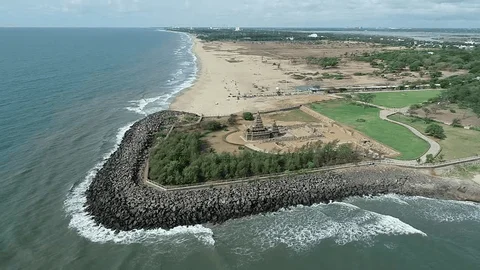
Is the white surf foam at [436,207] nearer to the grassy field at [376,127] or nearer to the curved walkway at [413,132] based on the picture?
the curved walkway at [413,132]

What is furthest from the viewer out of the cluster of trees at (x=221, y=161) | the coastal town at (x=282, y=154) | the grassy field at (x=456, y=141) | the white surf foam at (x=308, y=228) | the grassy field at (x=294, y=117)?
the grassy field at (x=294, y=117)

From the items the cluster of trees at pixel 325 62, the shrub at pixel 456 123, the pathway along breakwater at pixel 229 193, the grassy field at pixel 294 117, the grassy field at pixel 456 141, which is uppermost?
the cluster of trees at pixel 325 62

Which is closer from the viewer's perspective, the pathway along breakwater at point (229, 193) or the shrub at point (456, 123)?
the pathway along breakwater at point (229, 193)

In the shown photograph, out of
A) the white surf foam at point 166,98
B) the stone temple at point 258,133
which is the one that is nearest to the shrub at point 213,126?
the stone temple at point 258,133

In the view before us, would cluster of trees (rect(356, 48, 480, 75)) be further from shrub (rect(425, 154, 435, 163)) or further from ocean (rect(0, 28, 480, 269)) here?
ocean (rect(0, 28, 480, 269))

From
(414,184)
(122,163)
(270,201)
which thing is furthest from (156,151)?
(414,184)

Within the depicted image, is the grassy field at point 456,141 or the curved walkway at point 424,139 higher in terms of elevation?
the curved walkway at point 424,139

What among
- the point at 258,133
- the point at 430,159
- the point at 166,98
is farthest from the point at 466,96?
the point at 166,98

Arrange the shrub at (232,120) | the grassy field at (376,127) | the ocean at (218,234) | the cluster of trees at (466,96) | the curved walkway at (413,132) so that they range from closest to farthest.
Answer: the ocean at (218,234), the curved walkway at (413,132), the grassy field at (376,127), the shrub at (232,120), the cluster of trees at (466,96)
